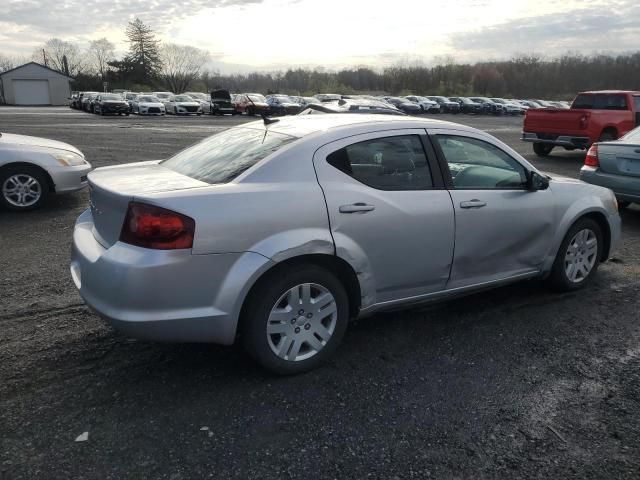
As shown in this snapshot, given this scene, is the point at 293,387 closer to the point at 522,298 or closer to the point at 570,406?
the point at 570,406

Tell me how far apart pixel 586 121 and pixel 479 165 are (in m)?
10.9

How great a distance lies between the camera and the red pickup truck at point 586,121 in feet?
44.4

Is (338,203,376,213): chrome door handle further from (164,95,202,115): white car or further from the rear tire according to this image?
(164,95,202,115): white car

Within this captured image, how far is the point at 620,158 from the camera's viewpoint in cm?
718

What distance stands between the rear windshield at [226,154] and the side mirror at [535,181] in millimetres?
1963

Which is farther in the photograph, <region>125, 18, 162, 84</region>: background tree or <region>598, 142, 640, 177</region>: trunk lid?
<region>125, 18, 162, 84</region>: background tree

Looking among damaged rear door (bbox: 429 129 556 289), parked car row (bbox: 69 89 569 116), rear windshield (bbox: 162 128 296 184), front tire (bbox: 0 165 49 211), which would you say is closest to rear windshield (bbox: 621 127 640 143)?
damaged rear door (bbox: 429 129 556 289)

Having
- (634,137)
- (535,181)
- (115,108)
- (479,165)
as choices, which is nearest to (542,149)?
(634,137)

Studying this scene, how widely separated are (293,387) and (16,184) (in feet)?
19.1

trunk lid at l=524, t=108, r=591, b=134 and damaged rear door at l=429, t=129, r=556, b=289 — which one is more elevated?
trunk lid at l=524, t=108, r=591, b=134

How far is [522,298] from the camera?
183 inches

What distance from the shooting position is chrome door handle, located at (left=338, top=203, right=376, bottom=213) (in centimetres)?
330

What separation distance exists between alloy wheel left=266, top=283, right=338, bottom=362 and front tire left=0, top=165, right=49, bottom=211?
5.54m

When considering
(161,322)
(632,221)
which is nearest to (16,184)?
(161,322)
